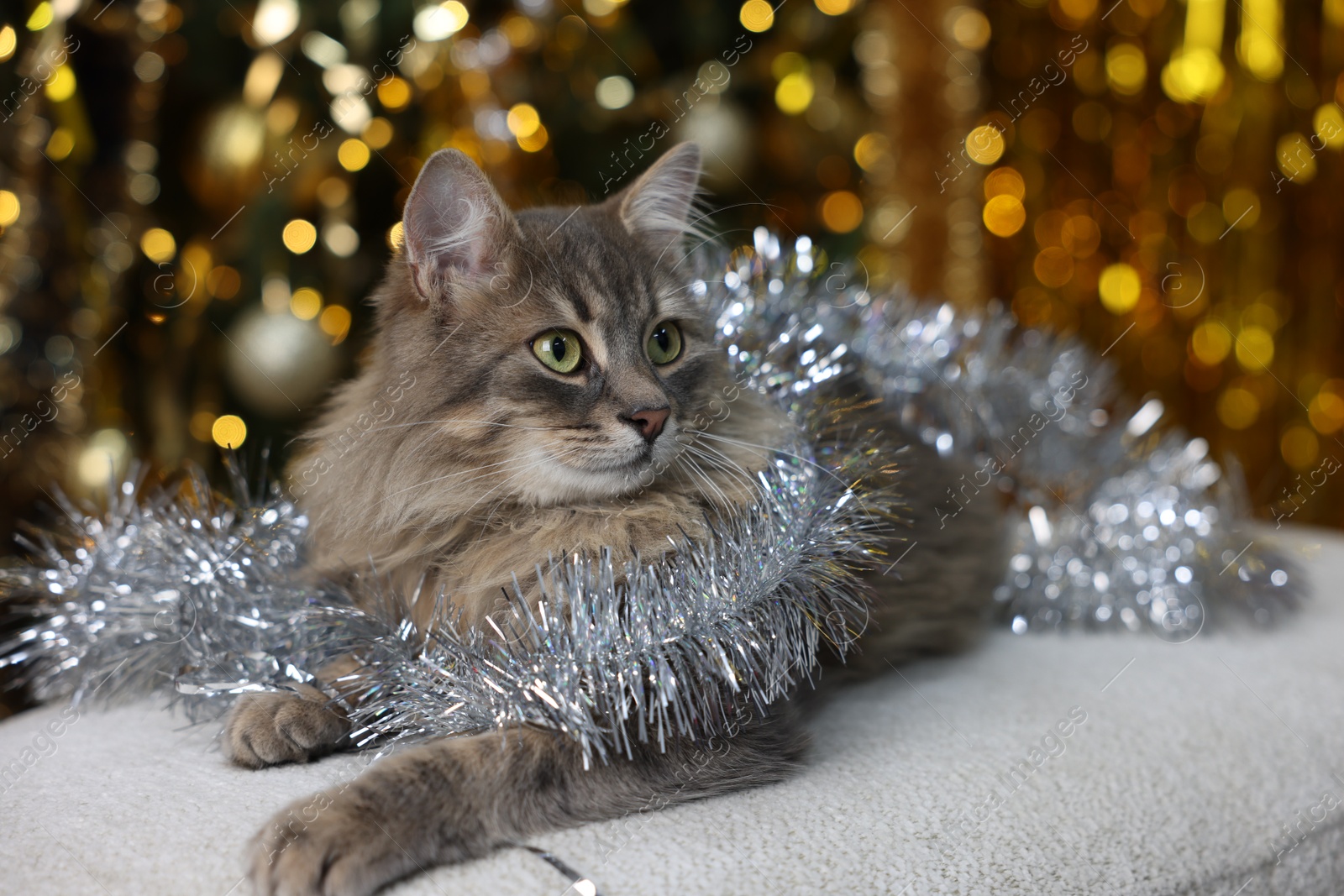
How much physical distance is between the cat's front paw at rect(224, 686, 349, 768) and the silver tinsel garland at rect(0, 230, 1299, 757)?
0.03 metres

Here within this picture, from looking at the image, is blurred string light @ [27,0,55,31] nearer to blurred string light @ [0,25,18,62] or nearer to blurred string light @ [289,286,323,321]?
blurred string light @ [0,25,18,62]

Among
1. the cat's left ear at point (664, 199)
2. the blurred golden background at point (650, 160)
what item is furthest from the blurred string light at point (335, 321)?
the cat's left ear at point (664, 199)

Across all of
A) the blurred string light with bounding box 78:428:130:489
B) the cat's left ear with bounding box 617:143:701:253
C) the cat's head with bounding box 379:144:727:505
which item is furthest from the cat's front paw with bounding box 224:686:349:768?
the blurred string light with bounding box 78:428:130:489

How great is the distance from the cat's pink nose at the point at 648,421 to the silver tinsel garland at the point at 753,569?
125 mm

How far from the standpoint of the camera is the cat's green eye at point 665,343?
1.07m

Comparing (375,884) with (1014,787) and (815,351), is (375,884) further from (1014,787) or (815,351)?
(815,351)

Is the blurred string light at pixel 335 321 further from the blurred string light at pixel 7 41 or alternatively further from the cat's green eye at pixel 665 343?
the cat's green eye at pixel 665 343

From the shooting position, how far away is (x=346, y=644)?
100 centimetres

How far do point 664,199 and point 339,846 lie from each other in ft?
2.73

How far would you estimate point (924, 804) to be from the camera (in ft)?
2.94

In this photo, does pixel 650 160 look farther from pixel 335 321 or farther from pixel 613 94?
pixel 335 321

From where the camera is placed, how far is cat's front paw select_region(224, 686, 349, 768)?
90 cm

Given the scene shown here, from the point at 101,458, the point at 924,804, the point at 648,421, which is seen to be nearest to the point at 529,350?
the point at 648,421

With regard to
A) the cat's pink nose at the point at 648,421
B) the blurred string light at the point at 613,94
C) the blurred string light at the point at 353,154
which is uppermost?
the blurred string light at the point at 613,94
